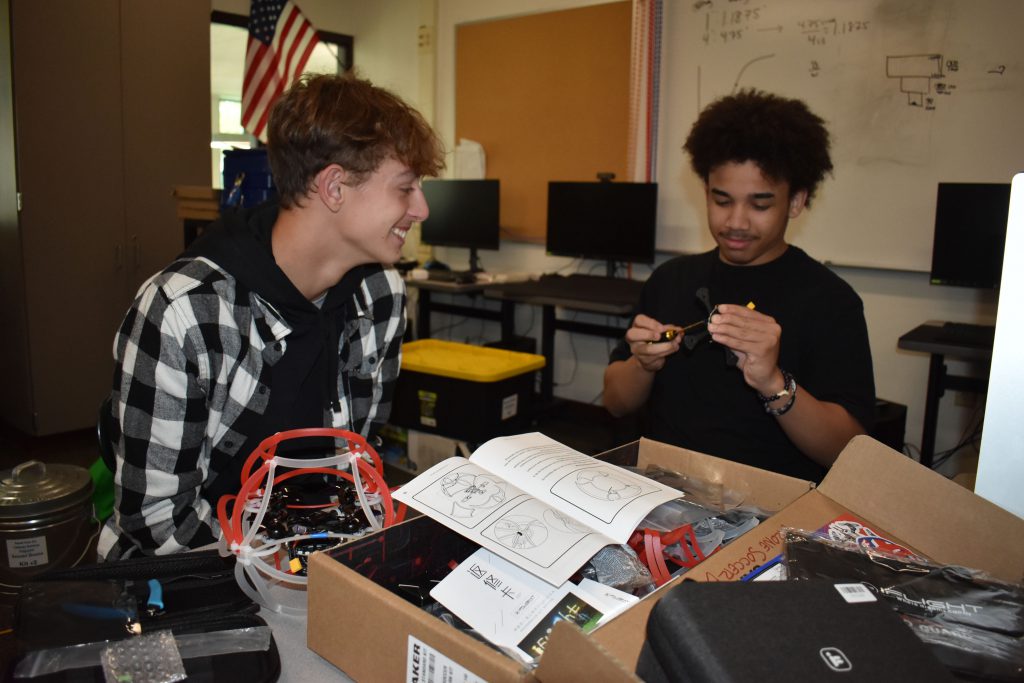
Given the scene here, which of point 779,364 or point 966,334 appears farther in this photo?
point 966,334

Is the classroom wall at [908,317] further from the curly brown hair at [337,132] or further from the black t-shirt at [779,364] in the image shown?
the curly brown hair at [337,132]

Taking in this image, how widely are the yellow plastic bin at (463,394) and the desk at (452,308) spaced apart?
141 centimetres

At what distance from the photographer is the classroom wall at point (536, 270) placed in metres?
3.40

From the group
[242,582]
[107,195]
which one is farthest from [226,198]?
[242,582]

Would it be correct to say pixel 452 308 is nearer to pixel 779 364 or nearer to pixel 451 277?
pixel 451 277

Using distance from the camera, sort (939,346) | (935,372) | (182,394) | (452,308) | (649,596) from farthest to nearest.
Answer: (452,308) < (935,372) < (939,346) < (182,394) < (649,596)

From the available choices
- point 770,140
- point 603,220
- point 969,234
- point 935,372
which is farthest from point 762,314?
point 603,220

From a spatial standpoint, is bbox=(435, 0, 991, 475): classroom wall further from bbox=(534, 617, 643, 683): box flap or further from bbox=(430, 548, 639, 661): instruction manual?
bbox=(534, 617, 643, 683): box flap

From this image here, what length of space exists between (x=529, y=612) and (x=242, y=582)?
1.19 ft

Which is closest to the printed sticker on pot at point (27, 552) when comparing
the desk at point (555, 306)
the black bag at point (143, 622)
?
the black bag at point (143, 622)

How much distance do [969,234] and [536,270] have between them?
8.42ft

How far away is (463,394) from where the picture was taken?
286cm

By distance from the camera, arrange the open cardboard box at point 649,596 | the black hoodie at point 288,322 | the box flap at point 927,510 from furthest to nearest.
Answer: the black hoodie at point 288,322 < the box flap at point 927,510 < the open cardboard box at point 649,596

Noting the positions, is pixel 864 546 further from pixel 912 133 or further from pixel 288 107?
pixel 912 133
